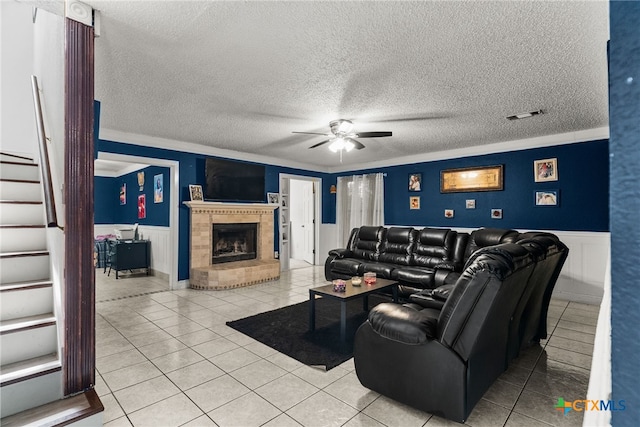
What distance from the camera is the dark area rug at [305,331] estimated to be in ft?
9.64

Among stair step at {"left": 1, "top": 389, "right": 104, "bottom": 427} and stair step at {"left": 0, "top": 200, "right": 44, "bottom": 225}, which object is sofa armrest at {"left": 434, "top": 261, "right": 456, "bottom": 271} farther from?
stair step at {"left": 0, "top": 200, "right": 44, "bottom": 225}

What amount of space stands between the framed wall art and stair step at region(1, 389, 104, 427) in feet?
19.2

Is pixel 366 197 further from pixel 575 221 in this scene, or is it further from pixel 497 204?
pixel 575 221

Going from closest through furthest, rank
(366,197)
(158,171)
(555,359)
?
(555,359)
(158,171)
(366,197)

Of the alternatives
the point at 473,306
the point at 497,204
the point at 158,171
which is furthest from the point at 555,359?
the point at 158,171

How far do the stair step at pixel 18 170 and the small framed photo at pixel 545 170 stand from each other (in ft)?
21.3

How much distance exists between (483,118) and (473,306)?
3.13 m

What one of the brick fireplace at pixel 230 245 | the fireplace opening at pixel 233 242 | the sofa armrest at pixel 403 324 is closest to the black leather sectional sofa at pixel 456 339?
the sofa armrest at pixel 403 324

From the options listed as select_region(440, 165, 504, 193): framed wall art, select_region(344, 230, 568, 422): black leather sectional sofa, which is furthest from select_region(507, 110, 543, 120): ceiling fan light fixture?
select_region(344, 230, 568, 422): black leather sectional sofa

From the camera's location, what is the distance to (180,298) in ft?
15.8

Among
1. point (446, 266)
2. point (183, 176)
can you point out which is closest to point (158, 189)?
point (183, 176)

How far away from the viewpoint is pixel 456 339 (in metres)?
1.90

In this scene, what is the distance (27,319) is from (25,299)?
15cm

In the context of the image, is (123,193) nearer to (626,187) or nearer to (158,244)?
(158,244)
